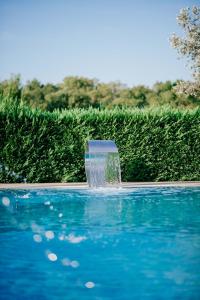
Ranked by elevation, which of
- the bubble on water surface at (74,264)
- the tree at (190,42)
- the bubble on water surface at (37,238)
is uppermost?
the tree at (190,42)

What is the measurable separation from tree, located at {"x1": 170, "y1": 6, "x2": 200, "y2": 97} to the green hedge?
494 cm

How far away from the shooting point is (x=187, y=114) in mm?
20359

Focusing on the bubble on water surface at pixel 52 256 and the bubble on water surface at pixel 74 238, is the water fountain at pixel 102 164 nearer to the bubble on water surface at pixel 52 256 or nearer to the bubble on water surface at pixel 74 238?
the bubble on water surface at pixel 74 238

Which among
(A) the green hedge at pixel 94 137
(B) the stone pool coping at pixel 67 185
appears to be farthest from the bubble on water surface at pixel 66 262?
(A) the green hedge at pixel 94 137

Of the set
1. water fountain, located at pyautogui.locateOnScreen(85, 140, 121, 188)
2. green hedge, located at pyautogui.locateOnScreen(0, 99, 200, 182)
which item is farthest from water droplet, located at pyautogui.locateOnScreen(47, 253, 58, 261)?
green hedge, located at pyautogui.locateOnScreen(0, 99, 200, 182)

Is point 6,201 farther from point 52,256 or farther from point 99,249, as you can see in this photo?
point 52,256

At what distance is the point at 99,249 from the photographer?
284 inches

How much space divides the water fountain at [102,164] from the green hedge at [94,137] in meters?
1.40

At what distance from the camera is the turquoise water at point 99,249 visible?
5309mm

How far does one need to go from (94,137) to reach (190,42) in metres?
9.75

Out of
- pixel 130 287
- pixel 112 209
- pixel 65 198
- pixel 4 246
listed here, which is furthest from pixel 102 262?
pixel 65 198

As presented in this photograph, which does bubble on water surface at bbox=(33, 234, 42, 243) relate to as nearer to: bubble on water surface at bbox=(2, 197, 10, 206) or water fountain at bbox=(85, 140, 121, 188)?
bubble on water surface at bbox=(2, 197, 10, 206)

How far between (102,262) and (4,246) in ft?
6.16

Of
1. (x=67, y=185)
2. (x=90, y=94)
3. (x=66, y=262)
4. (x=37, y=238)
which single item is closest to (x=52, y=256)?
(x=66, y=262)
